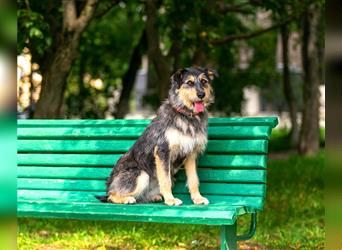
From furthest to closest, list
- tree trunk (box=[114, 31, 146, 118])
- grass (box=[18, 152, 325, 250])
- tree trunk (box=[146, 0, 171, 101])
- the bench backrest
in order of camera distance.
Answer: tree trunk (box=[114, 31, 146, 118]) < tree trunk (box=[146, 0, 171, 101]) < grass (box=[18, 152, 325, 250]) < the bench backrest

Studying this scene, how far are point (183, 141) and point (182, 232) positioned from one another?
216 centimetres

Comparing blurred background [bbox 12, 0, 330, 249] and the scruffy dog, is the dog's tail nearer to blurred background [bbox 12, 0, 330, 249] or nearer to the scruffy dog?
the scruffy dog

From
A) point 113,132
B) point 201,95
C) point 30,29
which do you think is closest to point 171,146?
point 201,95

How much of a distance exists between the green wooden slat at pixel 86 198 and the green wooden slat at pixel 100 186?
0.11ft

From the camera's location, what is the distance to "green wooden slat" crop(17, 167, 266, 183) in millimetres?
4926

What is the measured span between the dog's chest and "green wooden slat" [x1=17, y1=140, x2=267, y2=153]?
313 millimetres

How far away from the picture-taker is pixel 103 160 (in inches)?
219

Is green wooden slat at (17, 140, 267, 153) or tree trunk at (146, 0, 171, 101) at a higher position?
tree trunk at (146, 0, 171, 101)

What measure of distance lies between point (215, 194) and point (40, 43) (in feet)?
15.0

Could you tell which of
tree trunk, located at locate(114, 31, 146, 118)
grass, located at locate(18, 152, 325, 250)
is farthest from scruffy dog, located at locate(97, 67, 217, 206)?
tree trunk, located at locate(114, 31, 146, 118)

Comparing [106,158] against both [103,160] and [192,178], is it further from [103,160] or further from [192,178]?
[192,178]

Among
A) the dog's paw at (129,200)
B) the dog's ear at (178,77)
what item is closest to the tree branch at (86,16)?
the dog's ear at (178,77)

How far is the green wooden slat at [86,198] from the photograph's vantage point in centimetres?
485

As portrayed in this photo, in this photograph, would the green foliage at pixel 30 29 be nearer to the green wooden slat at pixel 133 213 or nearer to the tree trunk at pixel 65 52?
the tree trunk at pixel 65 52
